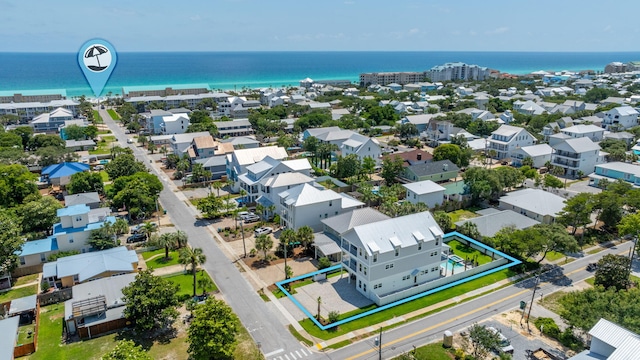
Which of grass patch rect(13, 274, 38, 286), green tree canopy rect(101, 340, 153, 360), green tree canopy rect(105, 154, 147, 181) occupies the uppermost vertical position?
green tree canopy rect(105, 154, 147, 181)

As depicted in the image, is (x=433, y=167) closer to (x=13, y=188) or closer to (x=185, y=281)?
(x=185, y=281)

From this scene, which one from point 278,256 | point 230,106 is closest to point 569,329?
point 278,256

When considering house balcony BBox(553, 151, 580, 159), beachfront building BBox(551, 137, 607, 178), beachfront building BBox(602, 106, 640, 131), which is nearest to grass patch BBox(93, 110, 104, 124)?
house balcony BBox(553, 151, 580, 159)

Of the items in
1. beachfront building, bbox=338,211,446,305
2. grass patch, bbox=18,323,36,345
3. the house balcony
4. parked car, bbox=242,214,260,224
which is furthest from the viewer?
the house balcony

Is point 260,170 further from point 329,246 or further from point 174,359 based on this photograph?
point 174,359

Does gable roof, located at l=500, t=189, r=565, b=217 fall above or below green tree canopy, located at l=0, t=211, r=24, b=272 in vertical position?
below

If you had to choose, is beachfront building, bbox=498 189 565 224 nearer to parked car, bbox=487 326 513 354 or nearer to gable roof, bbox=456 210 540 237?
gable roof, bbox=456 210 540 237

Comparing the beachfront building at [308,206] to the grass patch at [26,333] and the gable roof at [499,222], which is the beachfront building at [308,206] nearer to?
the gable roof at [499,222]
